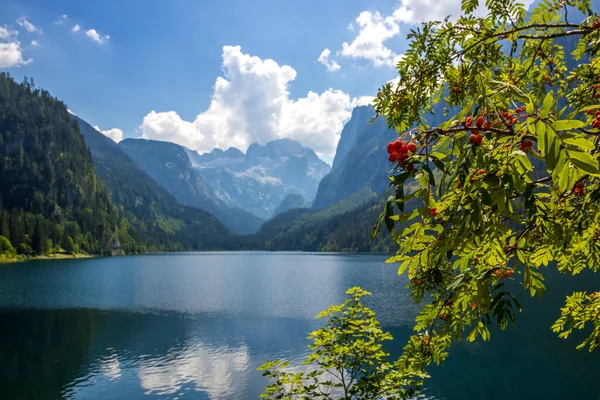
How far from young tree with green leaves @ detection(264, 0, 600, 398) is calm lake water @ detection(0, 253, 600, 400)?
3036 centimetres

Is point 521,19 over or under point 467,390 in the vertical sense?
over

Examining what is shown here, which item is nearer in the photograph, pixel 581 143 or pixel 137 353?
pixel 581 143

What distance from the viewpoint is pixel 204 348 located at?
44750mm

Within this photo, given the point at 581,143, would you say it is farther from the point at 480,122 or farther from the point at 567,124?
the point at 480,122

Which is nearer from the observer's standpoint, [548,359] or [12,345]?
[548,359]

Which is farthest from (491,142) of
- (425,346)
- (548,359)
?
(548,359)

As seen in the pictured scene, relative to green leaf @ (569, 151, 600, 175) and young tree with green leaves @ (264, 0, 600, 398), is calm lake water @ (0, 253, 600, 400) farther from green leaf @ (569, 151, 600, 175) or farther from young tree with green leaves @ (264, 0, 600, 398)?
green leaf @ (569, 151, 600, 175)

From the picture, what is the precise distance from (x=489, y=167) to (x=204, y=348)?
47090mm

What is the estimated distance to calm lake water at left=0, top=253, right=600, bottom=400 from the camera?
32.9 m

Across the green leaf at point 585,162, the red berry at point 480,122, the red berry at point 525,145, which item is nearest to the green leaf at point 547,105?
the green leaf at point 585,162

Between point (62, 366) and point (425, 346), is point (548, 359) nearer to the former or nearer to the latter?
point (425, 346)

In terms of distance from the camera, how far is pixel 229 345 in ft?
151

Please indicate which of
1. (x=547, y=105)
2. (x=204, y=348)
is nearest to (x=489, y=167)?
(x=547, y=105)

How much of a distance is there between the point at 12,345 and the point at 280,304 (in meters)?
41.8
